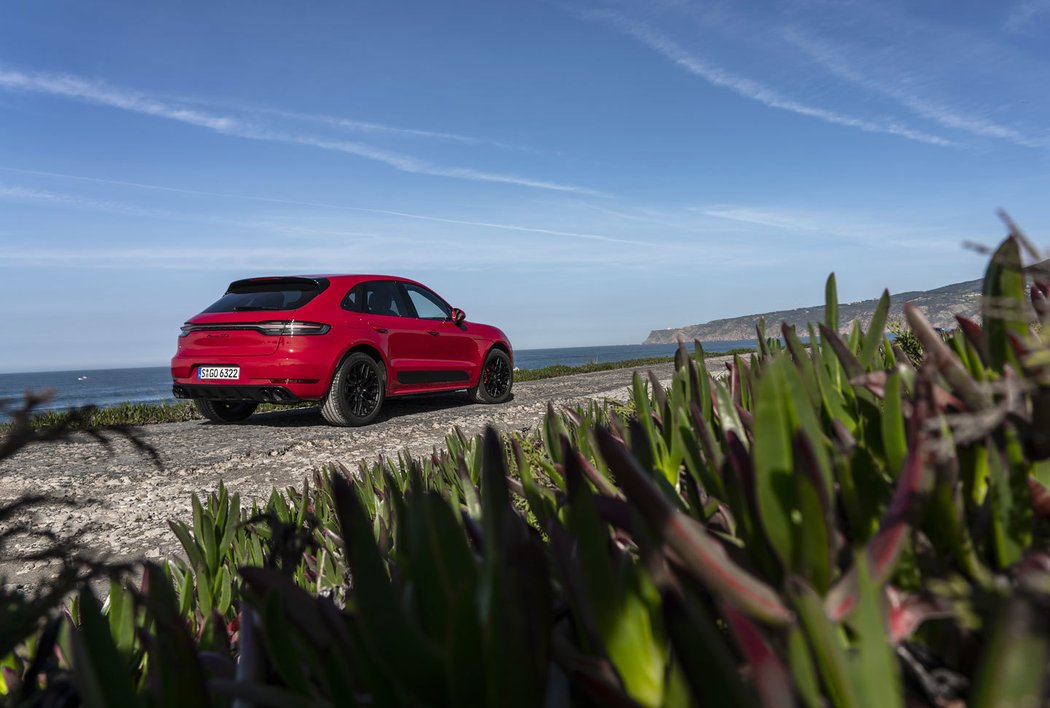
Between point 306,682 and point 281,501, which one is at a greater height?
point 306,682

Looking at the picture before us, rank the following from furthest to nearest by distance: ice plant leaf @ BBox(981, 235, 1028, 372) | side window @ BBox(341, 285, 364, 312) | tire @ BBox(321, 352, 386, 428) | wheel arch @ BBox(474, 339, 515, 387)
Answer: wheel arch @ BBox(474, 339, 515, 387)
side window @ BBox(341, 285, 364, 312)
tire @ BBox(321, 352, 386, 428)
ice plant leaf @ BBox(981, 235, 1028, 372)

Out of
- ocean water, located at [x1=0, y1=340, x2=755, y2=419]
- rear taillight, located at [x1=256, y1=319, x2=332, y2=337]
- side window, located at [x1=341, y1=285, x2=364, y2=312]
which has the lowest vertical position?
ocean water, located at [x1=0, y1=340, x2=755, y2=419]

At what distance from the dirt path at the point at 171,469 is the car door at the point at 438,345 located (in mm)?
1740

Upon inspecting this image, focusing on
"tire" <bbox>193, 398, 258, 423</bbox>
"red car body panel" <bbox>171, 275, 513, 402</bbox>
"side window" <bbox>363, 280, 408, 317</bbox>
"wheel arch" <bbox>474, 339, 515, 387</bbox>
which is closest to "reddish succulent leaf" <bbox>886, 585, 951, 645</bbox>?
"red car body panel" <bbox>171, 275, 513, 402</bbox>

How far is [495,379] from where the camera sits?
1078 cm

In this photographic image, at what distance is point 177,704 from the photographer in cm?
56

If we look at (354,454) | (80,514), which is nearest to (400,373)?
(354,454)

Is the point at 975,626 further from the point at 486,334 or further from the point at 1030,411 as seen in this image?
the point at 486,334

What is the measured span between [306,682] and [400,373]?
27.7 feet

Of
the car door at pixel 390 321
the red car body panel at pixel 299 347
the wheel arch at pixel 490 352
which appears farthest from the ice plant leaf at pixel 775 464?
the wheel arch at pixel 490 352

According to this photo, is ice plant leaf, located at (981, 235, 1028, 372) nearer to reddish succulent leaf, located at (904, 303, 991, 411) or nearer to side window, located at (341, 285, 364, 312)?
reddish succulent leaf, located at (904, 303, 991, 411)

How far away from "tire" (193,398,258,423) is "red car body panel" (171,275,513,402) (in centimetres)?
55

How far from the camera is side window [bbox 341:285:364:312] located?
8.23 metres

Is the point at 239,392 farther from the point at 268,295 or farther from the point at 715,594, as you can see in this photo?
the point at 715,594
